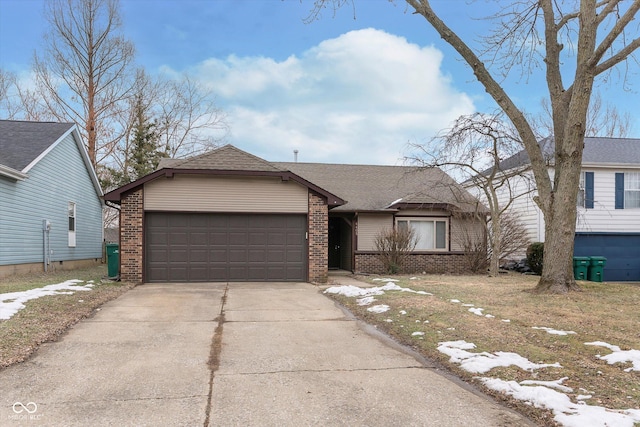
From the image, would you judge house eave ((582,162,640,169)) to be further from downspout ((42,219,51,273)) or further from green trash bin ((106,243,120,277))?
downspout ((42,219,51,273))

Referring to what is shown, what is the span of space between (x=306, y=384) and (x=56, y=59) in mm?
26061

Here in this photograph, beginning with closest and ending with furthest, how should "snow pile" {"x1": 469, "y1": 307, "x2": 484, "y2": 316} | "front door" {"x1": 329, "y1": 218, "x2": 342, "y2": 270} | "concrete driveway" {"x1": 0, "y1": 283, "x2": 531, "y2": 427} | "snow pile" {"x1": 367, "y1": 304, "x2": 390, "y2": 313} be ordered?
1. "concrete driveway" {"x1": 0, "y1": 283, "x2": 531, "y2": 427}
2. "snow pile" {"x1": 469, "y1": 307, "x2": 484, "y2": 316}
3. "snow pile" {"x1": 367, "y1": 304, "x2": 390, "y2": 313}
4. "front door" {"x1": 329, "y1": 218, "x2": 342, "y2": 270}

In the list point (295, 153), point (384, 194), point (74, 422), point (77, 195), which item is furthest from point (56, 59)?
point (74, 422)

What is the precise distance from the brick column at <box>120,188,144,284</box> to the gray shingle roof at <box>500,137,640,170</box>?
13.3 metres

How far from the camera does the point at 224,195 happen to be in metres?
13.2

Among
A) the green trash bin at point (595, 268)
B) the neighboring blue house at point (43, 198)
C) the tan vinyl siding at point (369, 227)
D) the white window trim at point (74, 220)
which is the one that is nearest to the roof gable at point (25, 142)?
the neighboring blue house at point (43, 198)

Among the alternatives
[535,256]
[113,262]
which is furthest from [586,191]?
Answer: [113,262]

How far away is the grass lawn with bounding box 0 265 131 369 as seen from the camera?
5.52 metres

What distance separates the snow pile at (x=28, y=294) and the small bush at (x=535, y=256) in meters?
14.8

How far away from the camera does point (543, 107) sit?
29.4 metres

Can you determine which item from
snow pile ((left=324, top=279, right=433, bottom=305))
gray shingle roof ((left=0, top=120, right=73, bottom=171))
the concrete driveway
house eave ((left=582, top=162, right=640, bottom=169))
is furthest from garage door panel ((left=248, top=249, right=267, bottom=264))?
house eave ((left=582, top=162, right=640, bottom=169))

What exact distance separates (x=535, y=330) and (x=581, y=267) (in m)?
10.3

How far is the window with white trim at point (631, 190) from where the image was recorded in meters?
17.9

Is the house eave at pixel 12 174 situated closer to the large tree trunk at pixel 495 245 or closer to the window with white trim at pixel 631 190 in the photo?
the large tree trunk at pixel 495 245
